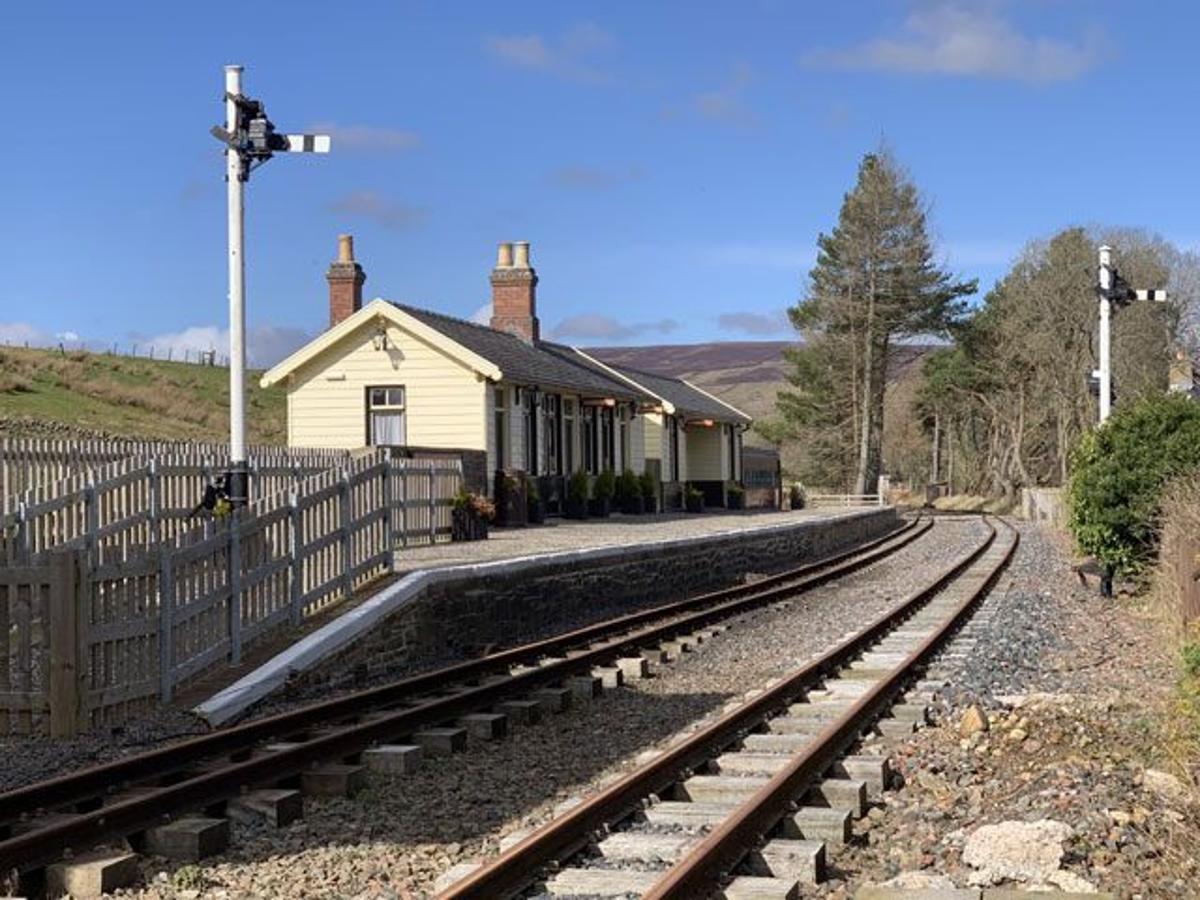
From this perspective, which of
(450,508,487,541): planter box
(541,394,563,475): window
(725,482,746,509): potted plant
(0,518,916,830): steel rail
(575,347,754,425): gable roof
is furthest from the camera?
(725,482,746,509): potted plant

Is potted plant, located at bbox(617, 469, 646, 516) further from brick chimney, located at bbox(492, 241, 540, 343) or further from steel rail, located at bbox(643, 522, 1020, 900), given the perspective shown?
steel rail, located at bbox(643, 522, 1020, 900)

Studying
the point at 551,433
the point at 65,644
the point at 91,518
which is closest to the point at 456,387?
the point at 551,433

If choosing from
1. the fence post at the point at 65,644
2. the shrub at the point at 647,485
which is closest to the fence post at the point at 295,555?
the fence post at the point at 65,644

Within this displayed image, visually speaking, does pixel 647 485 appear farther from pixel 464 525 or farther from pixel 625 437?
pixel 464 525

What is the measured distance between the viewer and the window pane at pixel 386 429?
30688 millimetres

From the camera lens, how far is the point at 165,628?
10.3 metres

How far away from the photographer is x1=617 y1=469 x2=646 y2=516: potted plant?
37438 millimetres

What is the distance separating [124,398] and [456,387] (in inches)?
1160

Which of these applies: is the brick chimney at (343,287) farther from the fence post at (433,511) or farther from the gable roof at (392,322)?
the fence post at (433,511)

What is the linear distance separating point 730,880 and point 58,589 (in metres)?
4.96

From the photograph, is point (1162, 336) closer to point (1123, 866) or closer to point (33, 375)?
point (33, 375)

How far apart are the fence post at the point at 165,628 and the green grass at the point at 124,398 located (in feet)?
109

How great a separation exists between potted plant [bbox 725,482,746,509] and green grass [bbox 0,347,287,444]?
16.1 m

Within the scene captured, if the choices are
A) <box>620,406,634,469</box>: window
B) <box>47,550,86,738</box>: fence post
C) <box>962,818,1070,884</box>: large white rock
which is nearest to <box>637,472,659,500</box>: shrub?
<box>620,406,634,469</box>: window
